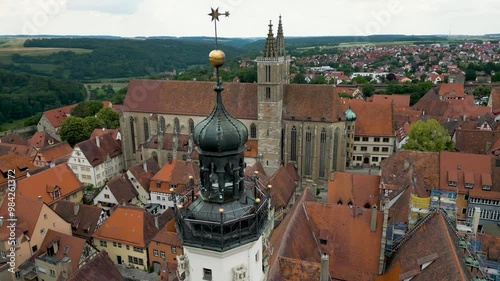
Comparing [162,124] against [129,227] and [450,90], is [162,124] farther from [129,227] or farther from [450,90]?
[450,90]

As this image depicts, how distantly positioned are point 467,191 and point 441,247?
21.9 m

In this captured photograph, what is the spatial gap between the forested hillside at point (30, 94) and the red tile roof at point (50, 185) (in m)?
70.6

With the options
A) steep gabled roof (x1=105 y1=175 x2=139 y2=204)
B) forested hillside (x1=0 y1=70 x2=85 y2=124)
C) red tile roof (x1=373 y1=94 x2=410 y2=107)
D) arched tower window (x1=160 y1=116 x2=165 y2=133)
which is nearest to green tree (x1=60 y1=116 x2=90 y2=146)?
arched tower window (x1=160 y1=116 x2=165 y2=133)

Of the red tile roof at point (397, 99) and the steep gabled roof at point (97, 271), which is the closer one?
the steep gabled roof at point (97, 271)

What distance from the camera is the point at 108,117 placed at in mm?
80625

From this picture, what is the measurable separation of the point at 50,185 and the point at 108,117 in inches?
1624

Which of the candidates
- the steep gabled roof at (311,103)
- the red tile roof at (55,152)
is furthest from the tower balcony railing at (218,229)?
the red tile roof at (55,152)

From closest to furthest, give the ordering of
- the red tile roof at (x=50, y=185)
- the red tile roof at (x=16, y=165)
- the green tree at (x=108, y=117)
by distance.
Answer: the red tile roof at (x=50, y=185) → the red tile roof at (x=16, y=165) → the green tree at (x=108, y=117)

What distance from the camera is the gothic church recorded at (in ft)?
159

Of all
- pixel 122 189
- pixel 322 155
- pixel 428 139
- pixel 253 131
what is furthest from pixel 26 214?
pixel 428 139

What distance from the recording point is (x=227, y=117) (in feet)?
30.2

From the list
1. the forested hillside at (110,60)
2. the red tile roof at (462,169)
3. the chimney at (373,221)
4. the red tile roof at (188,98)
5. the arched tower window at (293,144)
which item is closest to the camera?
the chimney at (373,221)

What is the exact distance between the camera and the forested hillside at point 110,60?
385 ft

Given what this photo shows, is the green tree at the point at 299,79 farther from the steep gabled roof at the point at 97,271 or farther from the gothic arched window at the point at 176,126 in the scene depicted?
the steep gabled roof at the point at 97,271
